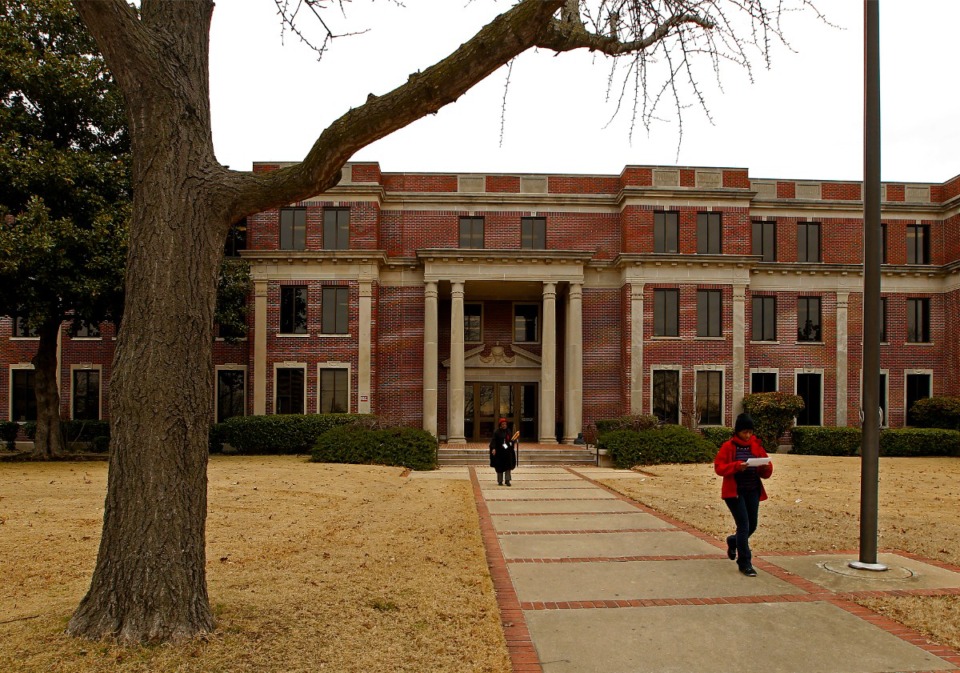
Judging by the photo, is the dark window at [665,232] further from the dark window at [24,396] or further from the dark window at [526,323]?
the dark window at [24,396]

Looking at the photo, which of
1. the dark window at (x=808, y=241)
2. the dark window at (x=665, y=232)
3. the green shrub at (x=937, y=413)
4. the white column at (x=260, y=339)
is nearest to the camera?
the white column at (x=260, y=339)

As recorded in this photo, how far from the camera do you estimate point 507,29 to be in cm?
491

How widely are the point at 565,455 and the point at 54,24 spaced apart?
20750 millimetres

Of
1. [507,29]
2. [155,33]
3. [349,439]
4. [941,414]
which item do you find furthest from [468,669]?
[941,414]

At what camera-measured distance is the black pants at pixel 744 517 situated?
7828mm

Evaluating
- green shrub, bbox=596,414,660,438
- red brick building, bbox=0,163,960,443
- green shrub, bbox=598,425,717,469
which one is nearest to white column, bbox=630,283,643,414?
red brick building, bbox=0,163,960,443

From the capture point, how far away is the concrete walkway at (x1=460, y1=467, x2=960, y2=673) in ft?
17.3

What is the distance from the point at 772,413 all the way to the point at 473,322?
490 inches

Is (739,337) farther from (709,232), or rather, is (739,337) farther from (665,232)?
(665,232)

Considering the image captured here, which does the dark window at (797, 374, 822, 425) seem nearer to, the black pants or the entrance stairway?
the entrance stairway

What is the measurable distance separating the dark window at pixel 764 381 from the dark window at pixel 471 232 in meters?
12.8

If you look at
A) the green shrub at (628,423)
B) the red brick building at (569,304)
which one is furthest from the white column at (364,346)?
the green shrub at (628,423)

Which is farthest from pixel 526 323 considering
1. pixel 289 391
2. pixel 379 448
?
pixel 379 448

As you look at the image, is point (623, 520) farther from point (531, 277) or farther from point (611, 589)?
point (531, 277)
